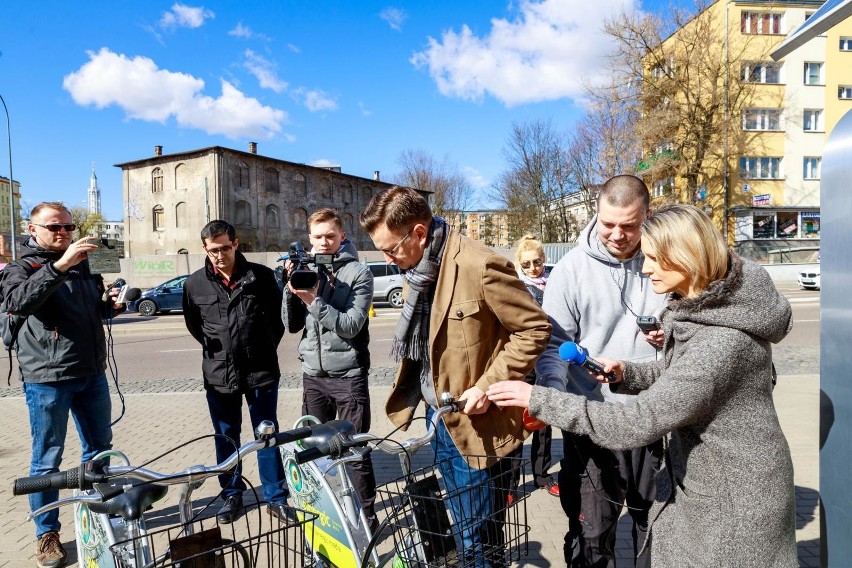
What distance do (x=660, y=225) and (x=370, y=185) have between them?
55.9 metres

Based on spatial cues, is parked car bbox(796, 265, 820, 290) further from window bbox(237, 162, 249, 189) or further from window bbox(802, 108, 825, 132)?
window bbox(237, 162, 249, 189)

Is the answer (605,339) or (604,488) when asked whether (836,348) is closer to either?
(605,339)

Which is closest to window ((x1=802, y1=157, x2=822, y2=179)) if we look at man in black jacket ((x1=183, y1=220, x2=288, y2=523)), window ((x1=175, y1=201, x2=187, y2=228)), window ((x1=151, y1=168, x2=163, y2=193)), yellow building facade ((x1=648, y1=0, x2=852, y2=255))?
yellow building facade ((x1=648, y1=0, x2=852, y2=255))

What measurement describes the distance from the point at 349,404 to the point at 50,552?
1.97m

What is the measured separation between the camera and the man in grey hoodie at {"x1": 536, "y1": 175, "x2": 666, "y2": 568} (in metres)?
2.87

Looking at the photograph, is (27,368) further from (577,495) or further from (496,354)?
(577,495)

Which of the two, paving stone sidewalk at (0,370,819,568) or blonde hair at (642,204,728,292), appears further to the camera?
paving stone sidewalk at (0,370,819,568)

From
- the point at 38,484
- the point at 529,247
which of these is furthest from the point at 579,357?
the point at 529,247

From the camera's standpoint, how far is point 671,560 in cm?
195

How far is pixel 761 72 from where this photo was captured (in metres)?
33.3

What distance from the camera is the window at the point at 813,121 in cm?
3431

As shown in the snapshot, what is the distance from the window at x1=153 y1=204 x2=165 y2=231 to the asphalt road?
1114 inches

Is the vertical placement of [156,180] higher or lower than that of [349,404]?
higher

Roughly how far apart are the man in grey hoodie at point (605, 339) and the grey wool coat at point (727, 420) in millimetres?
935
